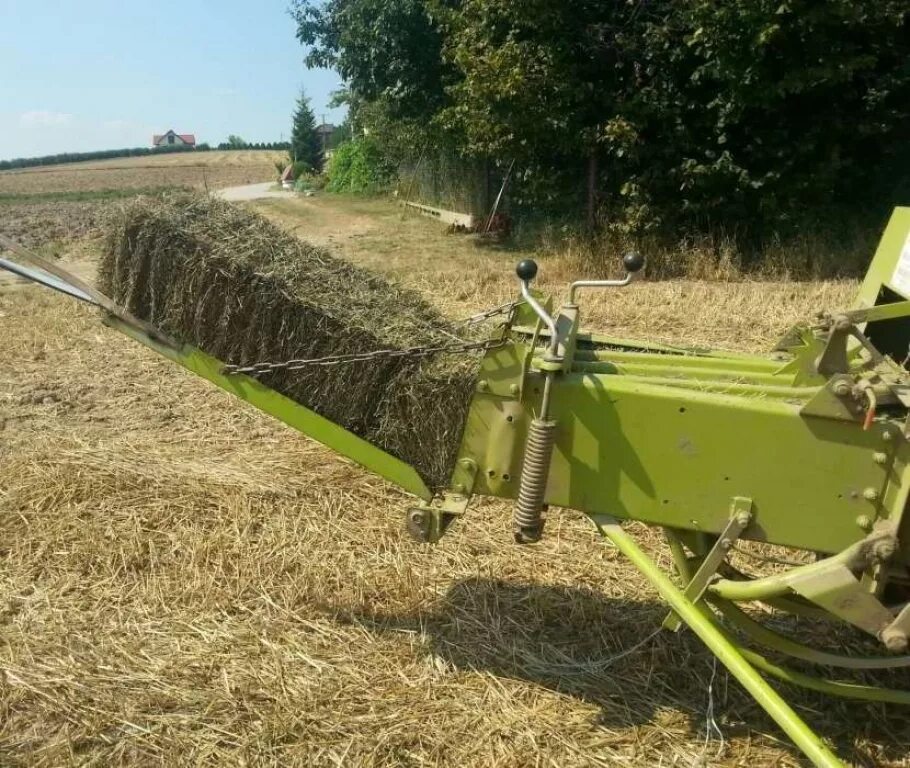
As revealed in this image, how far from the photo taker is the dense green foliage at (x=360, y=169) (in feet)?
93.4

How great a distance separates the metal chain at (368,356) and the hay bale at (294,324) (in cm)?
3

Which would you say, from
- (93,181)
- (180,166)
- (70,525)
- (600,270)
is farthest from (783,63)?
(180,166)

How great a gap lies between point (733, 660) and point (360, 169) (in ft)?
97.1

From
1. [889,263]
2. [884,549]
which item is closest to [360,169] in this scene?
[889,263]

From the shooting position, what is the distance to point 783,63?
9.84 meters

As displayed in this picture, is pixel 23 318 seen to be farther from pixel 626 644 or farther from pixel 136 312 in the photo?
pixel 626 644

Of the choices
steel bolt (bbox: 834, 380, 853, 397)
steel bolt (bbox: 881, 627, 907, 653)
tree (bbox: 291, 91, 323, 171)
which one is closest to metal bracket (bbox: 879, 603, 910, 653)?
steel bolt (bbox: 881, 627, 907, 653)

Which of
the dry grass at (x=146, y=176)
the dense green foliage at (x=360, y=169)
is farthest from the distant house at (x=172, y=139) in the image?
the dense green foliage at (x=360, y=169)

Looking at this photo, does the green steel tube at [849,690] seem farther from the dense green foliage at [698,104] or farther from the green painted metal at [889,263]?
the dense green foliage at [698,104]

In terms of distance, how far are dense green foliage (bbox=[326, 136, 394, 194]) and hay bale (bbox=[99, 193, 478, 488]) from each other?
78.7ft

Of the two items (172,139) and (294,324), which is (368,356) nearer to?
(294,324)

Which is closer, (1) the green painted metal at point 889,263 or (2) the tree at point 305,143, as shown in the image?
(1) the green painted metal at point 889,263

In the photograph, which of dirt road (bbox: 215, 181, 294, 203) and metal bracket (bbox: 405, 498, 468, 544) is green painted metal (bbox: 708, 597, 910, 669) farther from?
dirt road (bbox: 215, 181, 294, 203)

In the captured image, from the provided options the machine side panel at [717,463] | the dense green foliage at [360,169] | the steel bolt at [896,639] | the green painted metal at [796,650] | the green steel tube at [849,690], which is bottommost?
the green steel tube at [849,690]
